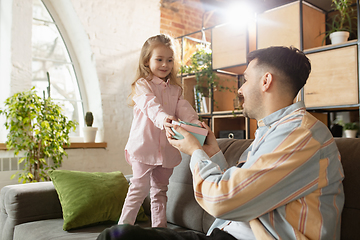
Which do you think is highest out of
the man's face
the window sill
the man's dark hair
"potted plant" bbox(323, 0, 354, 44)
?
"potted plant" bbox(323, 0, 354, 44)

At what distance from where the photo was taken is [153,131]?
1.97 m

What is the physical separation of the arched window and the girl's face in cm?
200

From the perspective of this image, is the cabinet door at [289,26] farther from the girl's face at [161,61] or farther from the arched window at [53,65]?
the arched window at [53,65]

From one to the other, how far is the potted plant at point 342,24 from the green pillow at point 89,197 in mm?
2245

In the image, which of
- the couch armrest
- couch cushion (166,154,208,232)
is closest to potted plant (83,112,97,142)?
the couch armrest

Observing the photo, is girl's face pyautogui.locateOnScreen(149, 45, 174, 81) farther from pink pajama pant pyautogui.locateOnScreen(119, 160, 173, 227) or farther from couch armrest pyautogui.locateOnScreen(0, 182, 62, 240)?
couch armrest pyautogui.locateOnScreen(0, 182, 62, 240)

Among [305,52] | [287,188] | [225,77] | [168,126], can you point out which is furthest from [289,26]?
[287,188]

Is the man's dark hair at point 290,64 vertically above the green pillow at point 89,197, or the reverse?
the man's dark hair at point 290,64

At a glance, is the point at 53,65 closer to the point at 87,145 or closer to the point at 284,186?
the point at 87,145

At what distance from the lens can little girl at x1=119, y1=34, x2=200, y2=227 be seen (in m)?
1.83

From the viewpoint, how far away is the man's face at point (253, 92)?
1.17 meters

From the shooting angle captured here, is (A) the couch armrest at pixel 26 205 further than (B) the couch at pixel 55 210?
Yes

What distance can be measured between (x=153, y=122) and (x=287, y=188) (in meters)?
1.00

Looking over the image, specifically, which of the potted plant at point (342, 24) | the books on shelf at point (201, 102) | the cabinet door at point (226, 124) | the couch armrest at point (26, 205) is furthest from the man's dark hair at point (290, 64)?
the books on shelf at point (201, 102)
